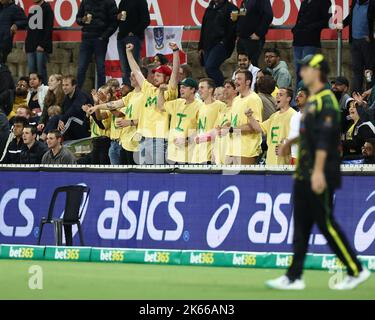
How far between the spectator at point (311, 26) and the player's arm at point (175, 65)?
9.54ft

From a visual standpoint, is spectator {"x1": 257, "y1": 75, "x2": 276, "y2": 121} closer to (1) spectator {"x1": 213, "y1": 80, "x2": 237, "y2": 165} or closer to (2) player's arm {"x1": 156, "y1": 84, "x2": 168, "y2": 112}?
(1) spectator {"x1": 213, "y1": 80, "x2": 237, "y2": 165}

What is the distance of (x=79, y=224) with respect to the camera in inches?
756

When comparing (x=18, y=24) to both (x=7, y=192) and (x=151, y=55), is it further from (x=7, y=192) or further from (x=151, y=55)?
(x=7, y=192)

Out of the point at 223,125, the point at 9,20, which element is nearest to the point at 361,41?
the point at 223,125

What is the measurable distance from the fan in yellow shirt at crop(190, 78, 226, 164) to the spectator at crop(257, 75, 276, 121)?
2.26ft

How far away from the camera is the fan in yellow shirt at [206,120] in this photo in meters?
19.6

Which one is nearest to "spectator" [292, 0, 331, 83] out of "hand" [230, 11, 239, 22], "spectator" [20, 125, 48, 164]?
"hand" [230, 11, 239, 22]

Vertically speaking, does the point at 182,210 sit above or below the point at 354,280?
below

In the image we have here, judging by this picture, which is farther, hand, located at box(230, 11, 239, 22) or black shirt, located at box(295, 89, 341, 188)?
hand, located at box(230, 11, 239, 22)

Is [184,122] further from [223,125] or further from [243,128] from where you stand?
[243,128]

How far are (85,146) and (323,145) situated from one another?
444 inches

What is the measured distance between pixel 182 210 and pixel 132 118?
2655mm

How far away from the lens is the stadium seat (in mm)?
19156

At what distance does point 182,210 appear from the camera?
19.1 m
